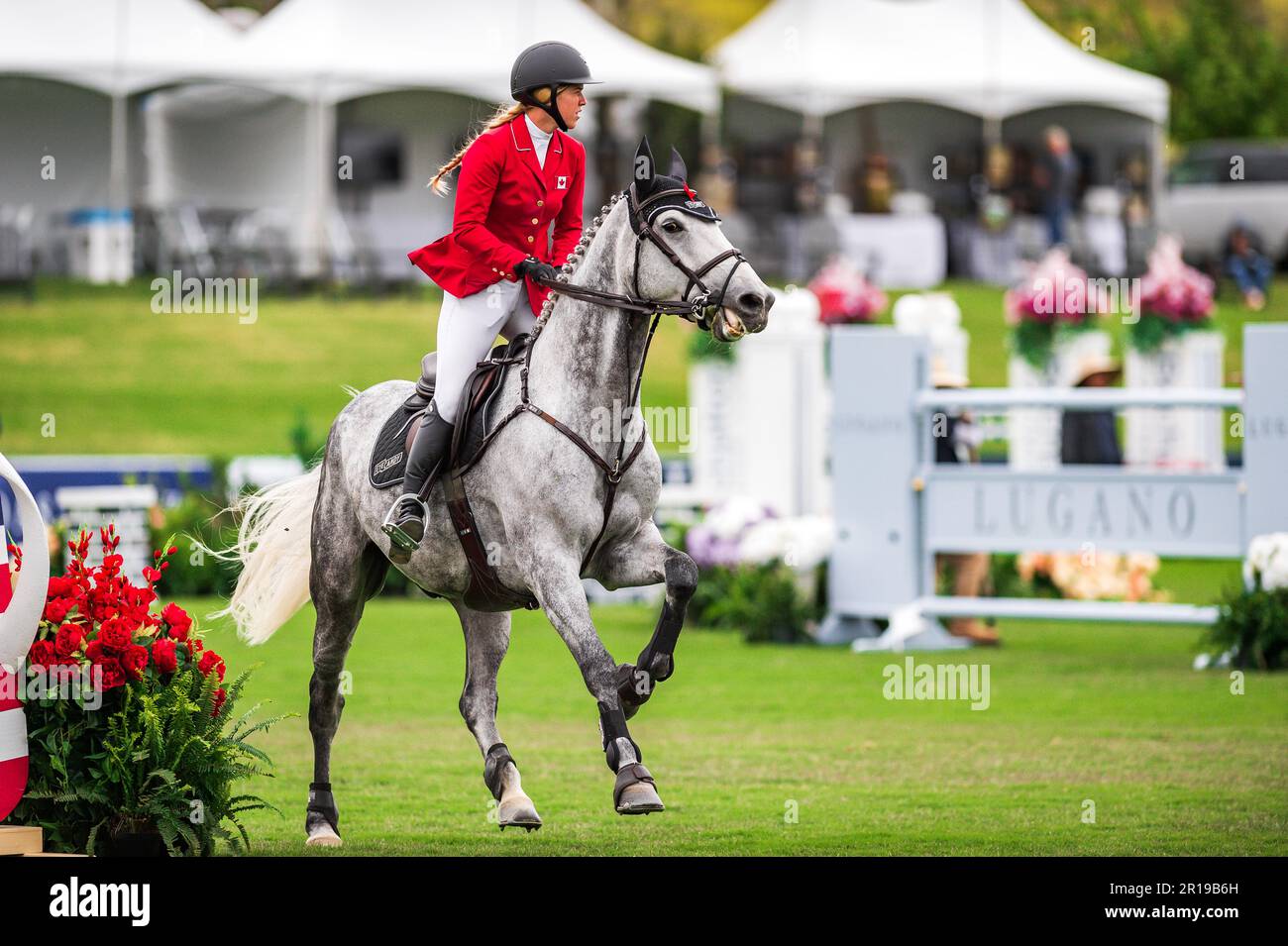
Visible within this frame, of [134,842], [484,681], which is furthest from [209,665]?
[484,681]

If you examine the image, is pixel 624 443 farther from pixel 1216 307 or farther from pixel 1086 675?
pixel 1216 307

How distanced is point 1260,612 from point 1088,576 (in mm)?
2842

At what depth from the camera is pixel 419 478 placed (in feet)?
21.8

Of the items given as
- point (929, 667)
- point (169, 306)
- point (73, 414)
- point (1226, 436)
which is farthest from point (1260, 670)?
point (169, 306)

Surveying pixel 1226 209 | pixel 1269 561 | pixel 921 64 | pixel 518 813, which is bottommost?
pixel 518 813

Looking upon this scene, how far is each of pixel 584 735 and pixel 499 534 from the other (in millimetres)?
3121

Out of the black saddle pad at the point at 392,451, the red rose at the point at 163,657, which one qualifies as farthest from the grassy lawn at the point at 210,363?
the red rose at the point at 163,657

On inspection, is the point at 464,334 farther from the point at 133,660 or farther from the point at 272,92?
the point at 272,92

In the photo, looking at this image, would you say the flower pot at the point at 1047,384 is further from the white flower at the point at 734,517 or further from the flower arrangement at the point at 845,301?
the white flower at the point at 734,517

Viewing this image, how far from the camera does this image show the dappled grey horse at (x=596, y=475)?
6105mm

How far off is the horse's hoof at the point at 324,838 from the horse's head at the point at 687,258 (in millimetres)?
2215

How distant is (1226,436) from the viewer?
2261 cm

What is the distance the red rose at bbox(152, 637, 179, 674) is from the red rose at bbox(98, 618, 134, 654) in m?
0.15

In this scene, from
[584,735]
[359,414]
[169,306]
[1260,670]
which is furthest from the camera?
[169,306]
